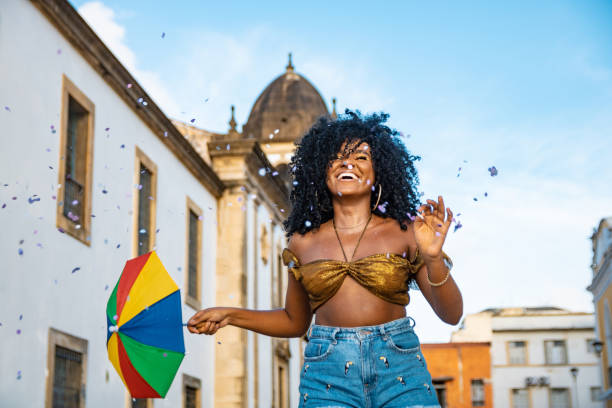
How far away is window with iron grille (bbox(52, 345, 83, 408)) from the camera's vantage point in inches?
428

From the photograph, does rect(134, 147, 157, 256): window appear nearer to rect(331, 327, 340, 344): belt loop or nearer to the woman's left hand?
rect(331, 327, 340, 344): belt loop

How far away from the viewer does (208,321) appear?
3590 mm

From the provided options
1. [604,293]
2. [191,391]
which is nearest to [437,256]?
[191,391]

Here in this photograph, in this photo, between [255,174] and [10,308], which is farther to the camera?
[255,174]

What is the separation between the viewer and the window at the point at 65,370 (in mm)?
10594

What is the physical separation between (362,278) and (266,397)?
19.8 m

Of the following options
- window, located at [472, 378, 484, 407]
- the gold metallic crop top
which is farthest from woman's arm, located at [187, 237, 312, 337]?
window, located at [472, 378, 484, 407]

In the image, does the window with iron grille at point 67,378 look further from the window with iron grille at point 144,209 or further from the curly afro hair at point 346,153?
the curly afro hair at point 346,153

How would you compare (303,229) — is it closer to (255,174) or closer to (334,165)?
(334,165)

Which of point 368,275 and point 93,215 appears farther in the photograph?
point 93,215

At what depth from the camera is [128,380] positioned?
3.77 m

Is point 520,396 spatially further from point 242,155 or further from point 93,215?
point 93,215

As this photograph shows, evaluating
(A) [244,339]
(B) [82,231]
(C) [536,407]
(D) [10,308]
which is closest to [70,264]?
(B) [82,231]

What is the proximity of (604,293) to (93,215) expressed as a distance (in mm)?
23454
